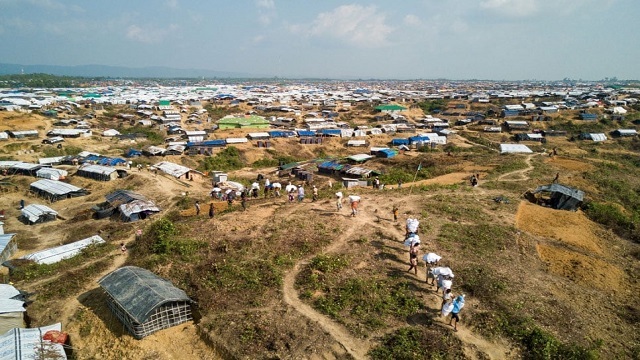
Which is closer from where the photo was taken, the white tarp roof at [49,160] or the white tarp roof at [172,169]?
the white tarp roof at [172,169]

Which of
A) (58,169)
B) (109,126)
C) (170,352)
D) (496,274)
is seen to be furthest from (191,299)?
(109,126)

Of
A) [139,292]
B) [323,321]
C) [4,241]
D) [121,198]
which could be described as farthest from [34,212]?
[323,321]

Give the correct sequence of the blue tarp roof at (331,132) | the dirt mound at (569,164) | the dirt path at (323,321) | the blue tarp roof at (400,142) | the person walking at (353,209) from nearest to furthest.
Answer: the dirt path at (323,321) → the person walking at (353,209) → the dirt mound at (569,164) → the blue tarp roof at (400,142) → the blue tarp roof at (331,132)

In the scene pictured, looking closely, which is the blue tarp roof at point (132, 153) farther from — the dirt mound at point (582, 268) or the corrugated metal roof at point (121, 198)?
the dirt mound at point (582, 268)

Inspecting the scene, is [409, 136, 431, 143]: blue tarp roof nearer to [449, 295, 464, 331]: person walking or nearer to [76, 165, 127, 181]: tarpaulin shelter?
[76, 165, 127, 181]: tarpaulin shelter

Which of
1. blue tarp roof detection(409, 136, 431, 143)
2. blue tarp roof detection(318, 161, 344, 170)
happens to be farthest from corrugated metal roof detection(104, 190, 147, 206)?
blue tarp roof detection(409, 136, 431, 143)

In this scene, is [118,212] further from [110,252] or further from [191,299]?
[191,299]

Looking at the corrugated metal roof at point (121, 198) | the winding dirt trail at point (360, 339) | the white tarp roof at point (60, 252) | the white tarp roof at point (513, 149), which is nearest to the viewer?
the winding dirt trail at point (360, 339)

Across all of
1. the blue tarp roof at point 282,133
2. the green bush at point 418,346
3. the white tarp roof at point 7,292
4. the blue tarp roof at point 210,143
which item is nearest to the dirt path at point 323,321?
the green bush at point 418,346

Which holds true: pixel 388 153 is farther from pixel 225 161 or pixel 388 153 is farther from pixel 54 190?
pixel 54 190
